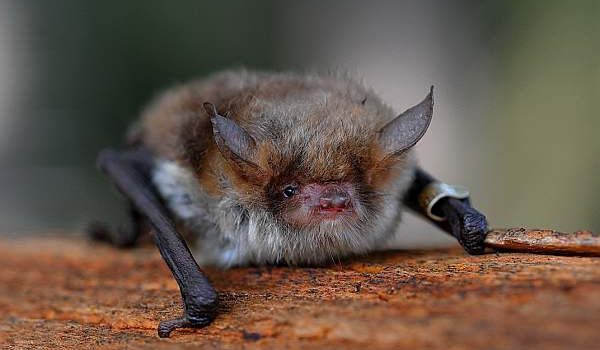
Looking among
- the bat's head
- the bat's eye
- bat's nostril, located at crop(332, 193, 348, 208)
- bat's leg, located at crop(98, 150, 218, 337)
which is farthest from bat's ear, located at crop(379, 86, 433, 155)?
bat's leg, located at crop(98, 150, 218, 337)

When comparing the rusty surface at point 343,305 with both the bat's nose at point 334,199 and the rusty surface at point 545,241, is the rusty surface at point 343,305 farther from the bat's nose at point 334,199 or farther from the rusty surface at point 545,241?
the bat's nose at point 334,199

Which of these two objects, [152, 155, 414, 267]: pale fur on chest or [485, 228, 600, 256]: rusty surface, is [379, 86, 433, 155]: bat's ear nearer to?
[152, 155, 414, 267]: pale fur on chest

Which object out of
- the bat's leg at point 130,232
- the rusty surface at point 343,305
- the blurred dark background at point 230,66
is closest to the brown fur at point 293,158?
the rusty surface at point 343,305

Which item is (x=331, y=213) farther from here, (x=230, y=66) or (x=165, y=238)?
(x=230, y=66)

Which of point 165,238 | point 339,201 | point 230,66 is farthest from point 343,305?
point 230,66

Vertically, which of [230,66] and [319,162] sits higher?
[230,66]
